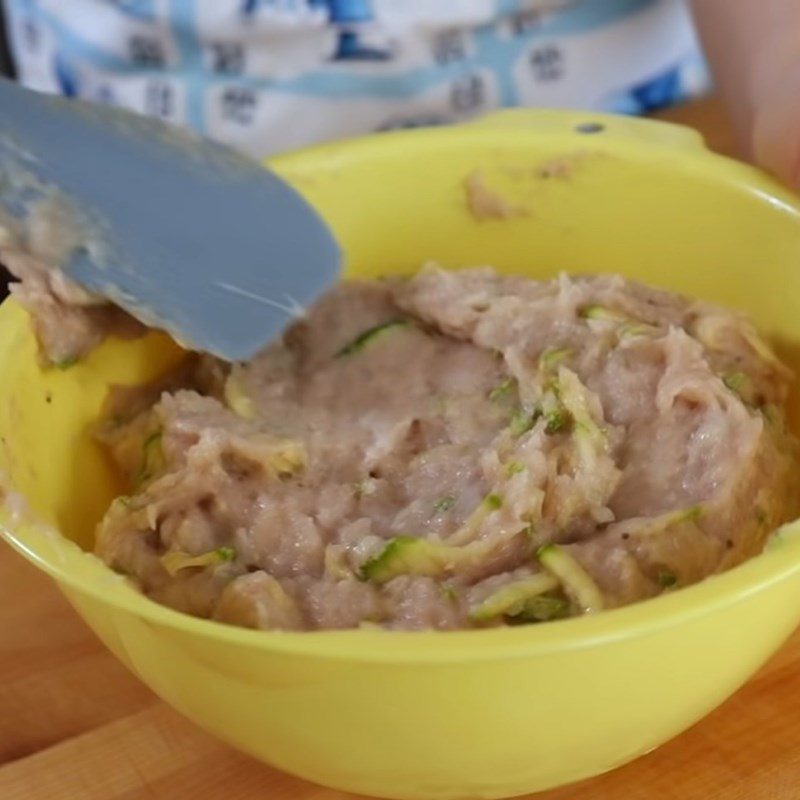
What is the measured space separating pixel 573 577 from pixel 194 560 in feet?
0.82

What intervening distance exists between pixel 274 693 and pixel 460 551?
190mm

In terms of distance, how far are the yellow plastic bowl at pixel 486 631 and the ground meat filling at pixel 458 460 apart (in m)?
0.06

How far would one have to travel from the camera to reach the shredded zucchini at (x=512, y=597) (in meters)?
0.71

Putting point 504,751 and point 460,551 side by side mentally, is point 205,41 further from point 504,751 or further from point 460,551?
point 504,751

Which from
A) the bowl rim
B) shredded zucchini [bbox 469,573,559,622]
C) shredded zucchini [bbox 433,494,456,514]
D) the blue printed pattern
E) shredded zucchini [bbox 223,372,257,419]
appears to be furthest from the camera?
the blue printed pattern

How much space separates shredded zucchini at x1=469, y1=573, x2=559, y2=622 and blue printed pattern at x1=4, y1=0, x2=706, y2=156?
2.78ft

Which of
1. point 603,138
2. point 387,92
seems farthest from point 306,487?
point 387,92

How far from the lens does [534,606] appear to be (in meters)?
0.72

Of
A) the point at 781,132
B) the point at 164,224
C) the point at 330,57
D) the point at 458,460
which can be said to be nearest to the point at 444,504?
the point at 458,460

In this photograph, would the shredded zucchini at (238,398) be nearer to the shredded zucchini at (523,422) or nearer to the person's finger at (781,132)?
the shredded zucchini at (523,422)

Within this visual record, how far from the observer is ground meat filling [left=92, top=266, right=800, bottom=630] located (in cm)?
75

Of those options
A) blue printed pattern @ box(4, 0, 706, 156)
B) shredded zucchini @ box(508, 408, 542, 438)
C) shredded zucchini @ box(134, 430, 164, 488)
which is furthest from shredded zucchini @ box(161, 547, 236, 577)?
blue printed pattern @ box(4, 0, 706, 156)

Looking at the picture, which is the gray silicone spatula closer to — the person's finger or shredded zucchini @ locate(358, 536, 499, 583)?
shredded zucchini @ locate(358, 536, 499, 583)

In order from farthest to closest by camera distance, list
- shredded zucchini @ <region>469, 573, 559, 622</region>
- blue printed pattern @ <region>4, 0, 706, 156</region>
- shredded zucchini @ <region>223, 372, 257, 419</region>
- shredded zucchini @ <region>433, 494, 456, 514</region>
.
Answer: blue printed pattern @ <region>4, 0, 706, 156</region>
shredded zucchini @ <region>223, 372, 257, 419</region>
shredded zucchini @ <region>433, 494, 456, 514</region>
shredded zucchini @ <region>469, 573, 559, 622</region>
